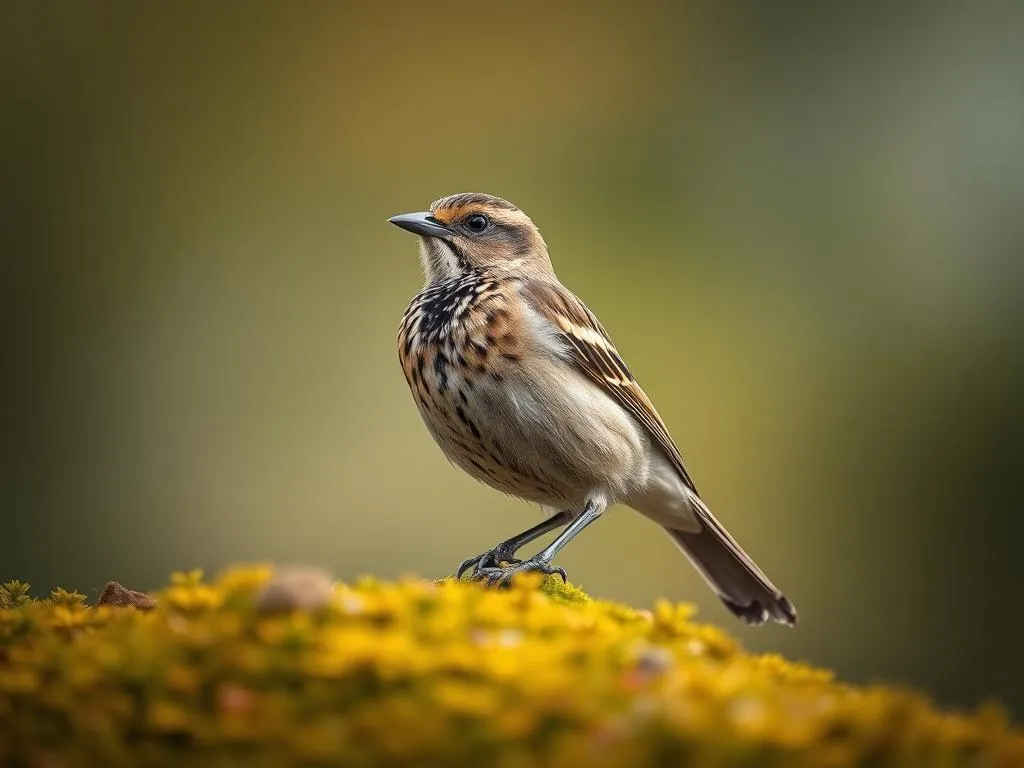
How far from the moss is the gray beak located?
10.5 ft

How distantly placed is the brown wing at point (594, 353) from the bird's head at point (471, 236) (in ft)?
1.11

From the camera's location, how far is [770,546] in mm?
8875

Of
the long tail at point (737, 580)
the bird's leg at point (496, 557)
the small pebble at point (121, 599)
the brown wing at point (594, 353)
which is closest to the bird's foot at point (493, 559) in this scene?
the bird's leg at point (496, 557)

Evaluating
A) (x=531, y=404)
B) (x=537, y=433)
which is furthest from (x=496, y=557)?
Answer: (x=531, y=404)

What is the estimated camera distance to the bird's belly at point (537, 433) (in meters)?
4.52

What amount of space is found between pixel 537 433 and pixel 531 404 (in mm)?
118

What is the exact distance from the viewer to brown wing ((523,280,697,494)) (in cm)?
491

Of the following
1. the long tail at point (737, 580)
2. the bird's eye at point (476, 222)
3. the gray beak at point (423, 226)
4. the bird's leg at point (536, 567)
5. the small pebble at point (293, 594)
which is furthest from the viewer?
the bird's eye at point (476, 222)

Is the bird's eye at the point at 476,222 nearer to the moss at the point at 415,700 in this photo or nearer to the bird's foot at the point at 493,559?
the bird's foot at the point at 493,559

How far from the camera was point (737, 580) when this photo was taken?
17.1ft

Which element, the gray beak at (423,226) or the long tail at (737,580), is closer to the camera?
the long tail at (737,580)

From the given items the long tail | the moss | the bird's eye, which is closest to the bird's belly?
the long tail

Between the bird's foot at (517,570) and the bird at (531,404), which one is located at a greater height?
the bird at (531,404)

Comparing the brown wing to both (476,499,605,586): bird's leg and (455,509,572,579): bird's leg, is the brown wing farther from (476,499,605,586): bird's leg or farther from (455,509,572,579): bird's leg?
(455,509,572,579): bird's leg
